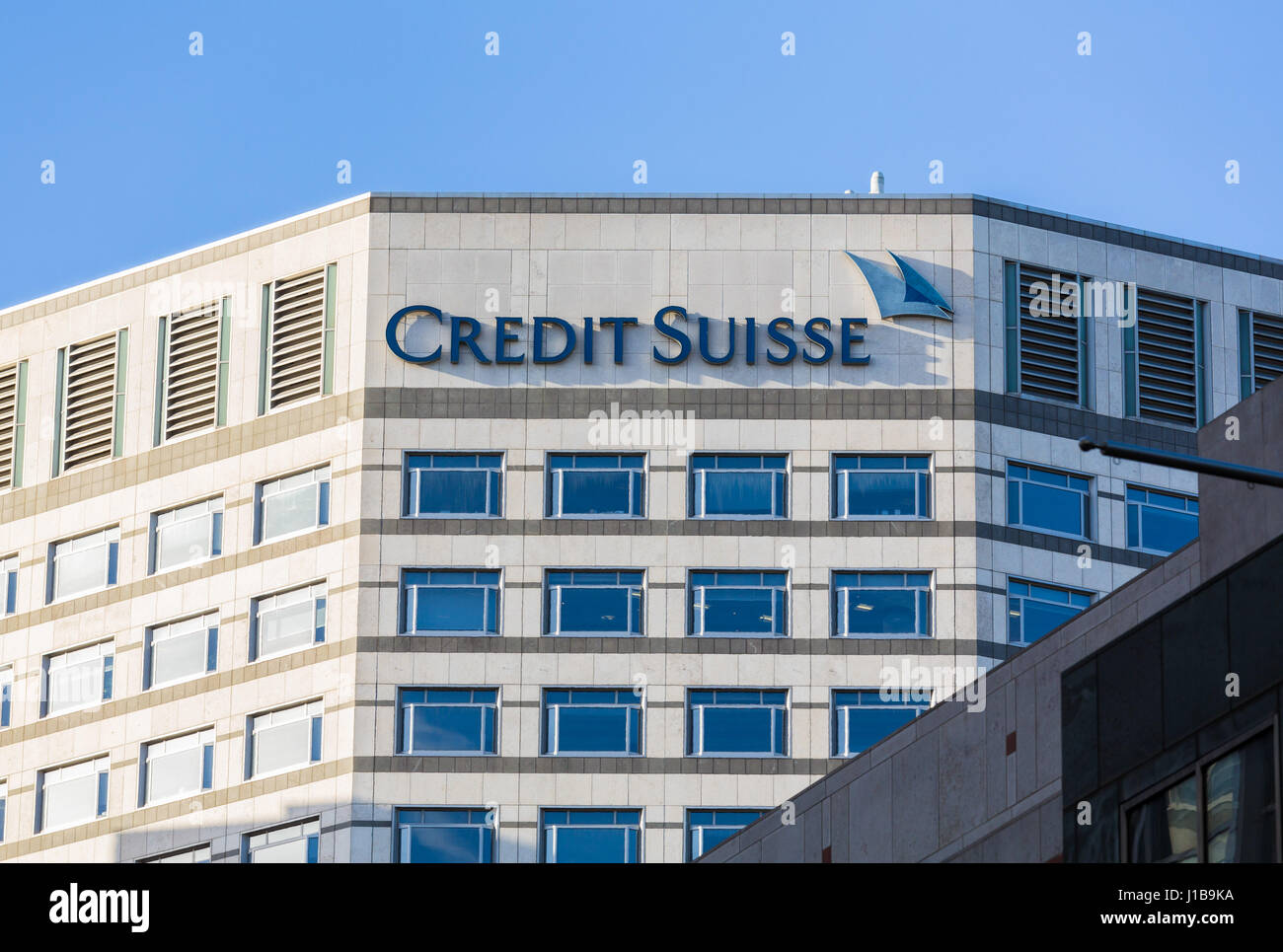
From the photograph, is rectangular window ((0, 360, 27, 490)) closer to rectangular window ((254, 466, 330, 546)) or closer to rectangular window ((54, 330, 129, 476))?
rectangular window ((54, 330, 129, 476))

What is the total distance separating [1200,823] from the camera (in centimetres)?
2805

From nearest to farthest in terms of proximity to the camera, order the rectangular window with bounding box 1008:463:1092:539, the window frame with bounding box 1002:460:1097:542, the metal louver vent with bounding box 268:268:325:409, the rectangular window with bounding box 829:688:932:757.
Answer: the rectangular window with bounding box 829:688:932:757
the window frame with bounding box 1002:460:1097:542
the rectangular window with bounding box 1008:463:1092:539
the metal louver vent with bounding box 268:268:325:409

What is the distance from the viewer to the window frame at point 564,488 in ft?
204

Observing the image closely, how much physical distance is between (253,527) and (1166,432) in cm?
2221

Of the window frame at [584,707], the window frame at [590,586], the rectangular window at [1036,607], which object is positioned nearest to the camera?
the window frame at [584,707]

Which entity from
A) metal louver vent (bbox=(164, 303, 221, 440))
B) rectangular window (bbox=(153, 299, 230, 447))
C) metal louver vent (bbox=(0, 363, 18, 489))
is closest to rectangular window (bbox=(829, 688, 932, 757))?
rectangular window (bbox=(153, 299, 230, 447))

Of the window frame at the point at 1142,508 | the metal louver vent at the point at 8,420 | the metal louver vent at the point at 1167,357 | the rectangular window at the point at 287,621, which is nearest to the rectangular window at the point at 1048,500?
the window frame at the point at 1142,508

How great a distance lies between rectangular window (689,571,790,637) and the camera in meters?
61.1

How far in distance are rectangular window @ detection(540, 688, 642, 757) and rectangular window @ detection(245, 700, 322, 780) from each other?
548 cm

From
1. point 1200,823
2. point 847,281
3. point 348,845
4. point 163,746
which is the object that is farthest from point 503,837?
point 1200,823

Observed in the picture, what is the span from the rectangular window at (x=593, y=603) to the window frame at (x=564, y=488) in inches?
53.3

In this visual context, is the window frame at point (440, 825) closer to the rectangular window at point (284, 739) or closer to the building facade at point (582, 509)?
the building facade at point (582, 509)

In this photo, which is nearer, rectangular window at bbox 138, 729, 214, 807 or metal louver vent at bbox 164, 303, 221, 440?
rectangular window at bbox 138, 729, 214, 807
